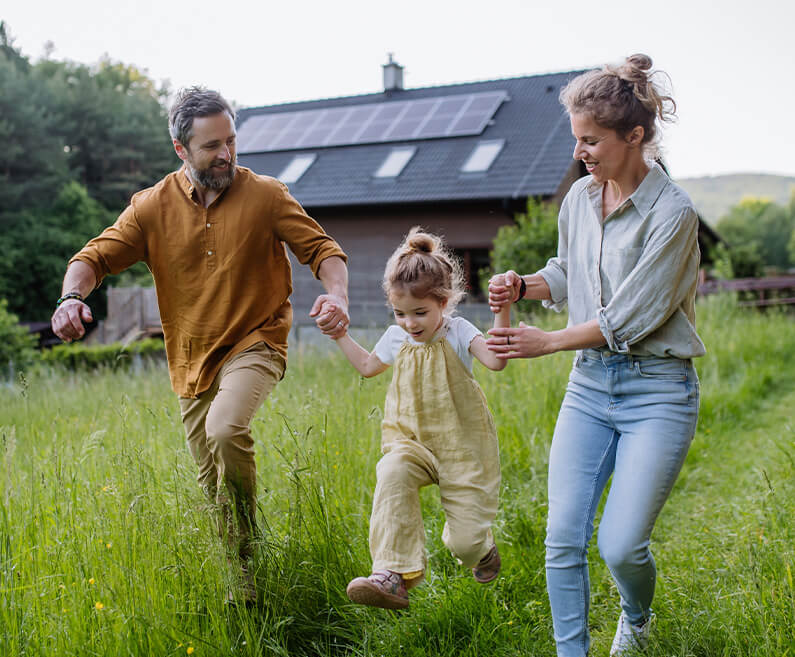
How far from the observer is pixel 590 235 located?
3.20 metres

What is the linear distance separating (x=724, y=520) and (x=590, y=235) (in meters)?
2.82

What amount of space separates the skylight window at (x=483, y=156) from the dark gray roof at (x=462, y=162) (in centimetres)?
16

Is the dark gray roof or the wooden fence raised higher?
the dark gray roof

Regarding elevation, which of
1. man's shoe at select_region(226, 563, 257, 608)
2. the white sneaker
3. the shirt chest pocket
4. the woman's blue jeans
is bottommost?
the white sneaker

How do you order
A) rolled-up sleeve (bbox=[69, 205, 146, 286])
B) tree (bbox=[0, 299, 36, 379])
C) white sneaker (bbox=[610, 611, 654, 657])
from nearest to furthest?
white sneaker (bbox=[610, 611, 654, 657]) → rolled-up sleeve (bbox=[69, 205, 146, 286]) → tree (bbox=[0, 299, 36, 379])

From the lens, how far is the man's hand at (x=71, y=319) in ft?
10.8

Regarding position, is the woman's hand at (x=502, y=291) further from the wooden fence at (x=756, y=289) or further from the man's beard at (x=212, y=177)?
the wooden fence at (x=756, y=289)

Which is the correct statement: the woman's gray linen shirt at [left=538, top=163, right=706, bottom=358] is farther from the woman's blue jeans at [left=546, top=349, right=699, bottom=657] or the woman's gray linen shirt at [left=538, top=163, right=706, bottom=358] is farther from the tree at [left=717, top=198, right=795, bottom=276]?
the tree at [left=717, top=198, right=795, bottom=276]

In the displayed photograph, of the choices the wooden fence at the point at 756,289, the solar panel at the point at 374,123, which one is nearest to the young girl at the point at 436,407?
the wooden fence at the point at 756,289

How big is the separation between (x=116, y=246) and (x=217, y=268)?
0.50m

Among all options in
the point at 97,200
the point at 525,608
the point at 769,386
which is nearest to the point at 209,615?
the point at 525,608

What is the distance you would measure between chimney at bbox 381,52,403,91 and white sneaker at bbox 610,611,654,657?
1082 inches

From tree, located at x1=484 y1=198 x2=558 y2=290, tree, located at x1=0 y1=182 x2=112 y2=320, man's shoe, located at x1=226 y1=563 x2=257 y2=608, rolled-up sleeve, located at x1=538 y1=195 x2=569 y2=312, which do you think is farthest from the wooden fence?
tree, located at x1=0 y1=182 x2=112 y2=320

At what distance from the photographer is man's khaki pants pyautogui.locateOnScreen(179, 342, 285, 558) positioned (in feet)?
11.5
